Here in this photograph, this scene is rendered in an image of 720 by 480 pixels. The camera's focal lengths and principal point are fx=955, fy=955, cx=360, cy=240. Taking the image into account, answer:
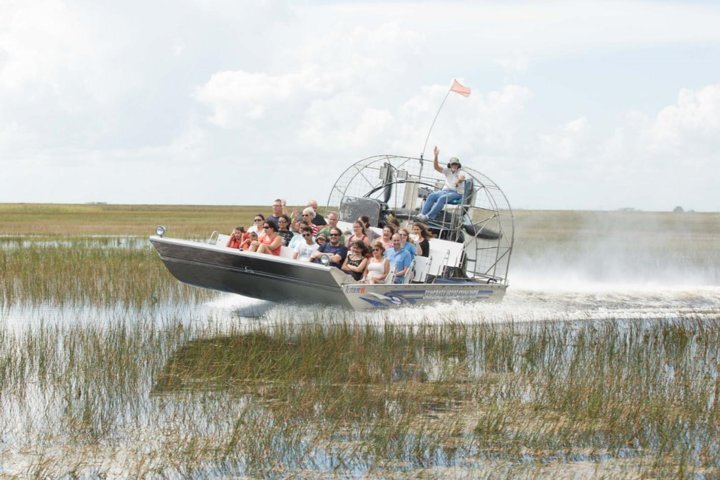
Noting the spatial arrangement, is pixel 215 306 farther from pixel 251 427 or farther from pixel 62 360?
pixel 251 427

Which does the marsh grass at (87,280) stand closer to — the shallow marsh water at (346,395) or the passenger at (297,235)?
the shallow marsh water at (346,395)

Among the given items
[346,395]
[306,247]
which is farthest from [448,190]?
[346,395]

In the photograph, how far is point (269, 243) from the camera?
16.5 metres

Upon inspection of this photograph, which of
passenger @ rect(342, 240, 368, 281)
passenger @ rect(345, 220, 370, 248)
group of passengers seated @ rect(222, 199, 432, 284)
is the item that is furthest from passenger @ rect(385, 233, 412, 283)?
passenger @ rect(345, 220, 370, 248)

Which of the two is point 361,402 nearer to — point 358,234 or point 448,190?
point 358,234

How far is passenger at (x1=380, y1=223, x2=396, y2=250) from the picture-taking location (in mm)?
16250

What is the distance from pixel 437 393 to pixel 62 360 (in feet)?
14.7

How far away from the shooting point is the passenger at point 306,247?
16.3 meters

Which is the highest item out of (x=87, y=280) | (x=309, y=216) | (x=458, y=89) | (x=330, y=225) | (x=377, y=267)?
(x=458, y=89)

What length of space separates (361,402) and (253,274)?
6.66 metres

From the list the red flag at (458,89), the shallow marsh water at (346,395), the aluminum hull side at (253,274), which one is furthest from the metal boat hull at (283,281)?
the red flag at (458,89)

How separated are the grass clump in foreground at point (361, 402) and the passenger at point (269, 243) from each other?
2504 millimetres

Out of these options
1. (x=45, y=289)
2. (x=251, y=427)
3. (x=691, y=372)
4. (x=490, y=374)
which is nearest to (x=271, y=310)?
(x=45, y=289)

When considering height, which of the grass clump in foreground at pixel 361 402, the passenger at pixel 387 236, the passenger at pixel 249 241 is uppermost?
the passenger at pixel 387 236
